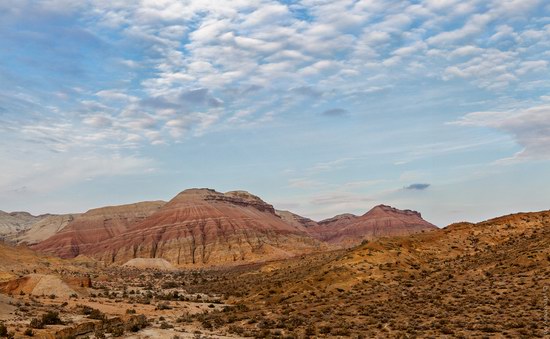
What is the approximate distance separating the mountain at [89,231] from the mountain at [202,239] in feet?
18.8

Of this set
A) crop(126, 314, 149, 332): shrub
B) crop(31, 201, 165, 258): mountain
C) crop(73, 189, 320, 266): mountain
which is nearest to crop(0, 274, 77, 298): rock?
crop(126, 314, 149, 332): shrub

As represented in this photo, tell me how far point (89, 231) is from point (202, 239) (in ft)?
193

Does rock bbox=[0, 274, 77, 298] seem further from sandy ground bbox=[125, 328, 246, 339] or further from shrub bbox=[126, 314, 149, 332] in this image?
sandy ground bbox=[125, 328, 246, 339]

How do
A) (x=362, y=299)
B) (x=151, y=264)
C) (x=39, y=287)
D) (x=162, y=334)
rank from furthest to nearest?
1. (x=151, y=264)
2. (x=39, y=287)
3. (x=362, y=299)
4. (x=162, y=334)

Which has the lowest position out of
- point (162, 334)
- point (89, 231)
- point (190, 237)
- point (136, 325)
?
point (162, 334)

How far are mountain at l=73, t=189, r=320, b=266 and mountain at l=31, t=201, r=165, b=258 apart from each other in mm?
5735

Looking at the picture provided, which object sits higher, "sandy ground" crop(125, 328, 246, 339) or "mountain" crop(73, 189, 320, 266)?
"mountain" crop(73, 189, 320, 266)

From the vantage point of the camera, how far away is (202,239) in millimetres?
144125

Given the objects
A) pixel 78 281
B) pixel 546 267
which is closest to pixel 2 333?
pixel 78 281

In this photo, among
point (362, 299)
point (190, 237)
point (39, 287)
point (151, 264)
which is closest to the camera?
point (362, 299)

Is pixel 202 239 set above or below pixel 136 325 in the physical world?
above

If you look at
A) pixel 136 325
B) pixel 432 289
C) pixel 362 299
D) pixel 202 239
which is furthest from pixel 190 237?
pixel 136 325

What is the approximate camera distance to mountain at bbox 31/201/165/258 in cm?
16398

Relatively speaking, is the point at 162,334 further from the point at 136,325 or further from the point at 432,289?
the point at 432,289
